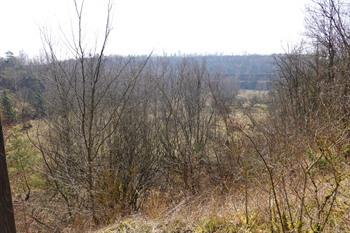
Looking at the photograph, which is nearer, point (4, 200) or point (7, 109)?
point (4, 200)

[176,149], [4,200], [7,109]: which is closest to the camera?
[4,200]

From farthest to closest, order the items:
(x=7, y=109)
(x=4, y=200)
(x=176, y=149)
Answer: (x=7, y=109)
(x=176, y=149)
(x=4, y=200)

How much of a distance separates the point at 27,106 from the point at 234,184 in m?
17.3

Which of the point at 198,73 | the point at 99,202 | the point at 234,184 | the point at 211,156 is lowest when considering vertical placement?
the point at 211,156

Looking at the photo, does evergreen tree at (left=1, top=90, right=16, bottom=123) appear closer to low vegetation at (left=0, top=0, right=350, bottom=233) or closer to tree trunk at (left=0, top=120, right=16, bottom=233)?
low vegetation at (left=0, top=0, right=350, bottom=233)

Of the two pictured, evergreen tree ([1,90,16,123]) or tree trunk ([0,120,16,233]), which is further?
evergreen tree ([1,90,16,123])

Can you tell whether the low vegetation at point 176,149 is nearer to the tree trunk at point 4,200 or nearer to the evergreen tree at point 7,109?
the evergreen tree at point 7,109

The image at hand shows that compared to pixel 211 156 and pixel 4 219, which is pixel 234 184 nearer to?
pixel 4 219

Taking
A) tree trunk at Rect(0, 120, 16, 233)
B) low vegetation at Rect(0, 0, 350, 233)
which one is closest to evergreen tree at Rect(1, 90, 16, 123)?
low vegetation at Rect(0, 0, 350, 233)

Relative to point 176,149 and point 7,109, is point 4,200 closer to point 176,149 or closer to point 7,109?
point 176,149

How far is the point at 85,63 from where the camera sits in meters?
9.02

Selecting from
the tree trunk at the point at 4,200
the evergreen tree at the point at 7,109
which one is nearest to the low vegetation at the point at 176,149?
the evergreen tree at the point at 7,109

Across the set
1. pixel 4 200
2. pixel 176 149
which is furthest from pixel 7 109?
pixel 4 200

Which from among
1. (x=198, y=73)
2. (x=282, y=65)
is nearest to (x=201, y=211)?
(x=282, y=65)
